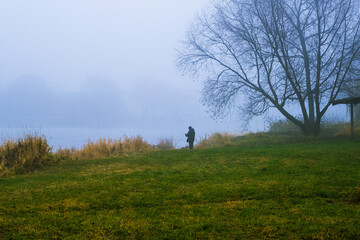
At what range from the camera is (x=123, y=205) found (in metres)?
5.64

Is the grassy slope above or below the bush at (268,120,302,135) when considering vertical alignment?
Result: below

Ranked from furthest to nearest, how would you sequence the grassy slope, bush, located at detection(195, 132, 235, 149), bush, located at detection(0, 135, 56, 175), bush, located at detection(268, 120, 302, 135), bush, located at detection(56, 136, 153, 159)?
bush, located at detection(268, 120, 302, 135) < bush, located at detection(195, 132, 235, 149) < bush, located at detection(56, 136, 153, 159) < bush, located at detection(0, 135, 56, 175) < the grassy slope

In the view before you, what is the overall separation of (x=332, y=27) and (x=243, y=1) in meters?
4.84

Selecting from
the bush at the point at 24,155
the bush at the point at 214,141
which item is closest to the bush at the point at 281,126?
the bush at the point at 214,141

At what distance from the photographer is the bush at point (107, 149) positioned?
525 inches

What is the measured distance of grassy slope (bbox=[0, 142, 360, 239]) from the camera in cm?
432

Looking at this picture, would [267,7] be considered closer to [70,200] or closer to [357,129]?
[357,129]

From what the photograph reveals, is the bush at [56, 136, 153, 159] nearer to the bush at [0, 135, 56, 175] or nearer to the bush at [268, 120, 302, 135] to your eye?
the bush at [0, 135, 56, 175]

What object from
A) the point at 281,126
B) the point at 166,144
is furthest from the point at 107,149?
the point at 281,126

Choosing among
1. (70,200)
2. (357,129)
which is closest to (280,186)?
(70,200)

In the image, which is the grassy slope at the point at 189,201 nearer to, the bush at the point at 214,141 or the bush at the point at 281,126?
the bush at the point at 214,141

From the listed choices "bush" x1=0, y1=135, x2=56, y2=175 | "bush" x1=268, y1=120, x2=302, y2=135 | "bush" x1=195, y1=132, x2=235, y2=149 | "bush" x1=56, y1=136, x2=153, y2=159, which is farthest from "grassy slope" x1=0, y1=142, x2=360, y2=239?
"bush" x1=268, y1=120, x2=302, y2=135

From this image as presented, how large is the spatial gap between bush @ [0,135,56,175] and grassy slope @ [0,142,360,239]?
2.49 feet

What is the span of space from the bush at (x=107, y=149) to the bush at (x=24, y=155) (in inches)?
62.7
